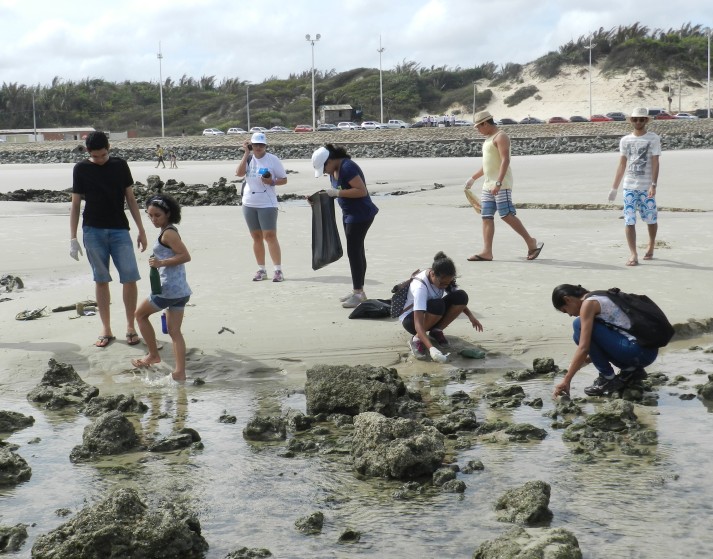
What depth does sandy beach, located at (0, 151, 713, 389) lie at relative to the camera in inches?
297

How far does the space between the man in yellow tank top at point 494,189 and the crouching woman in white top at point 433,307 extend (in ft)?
10.3

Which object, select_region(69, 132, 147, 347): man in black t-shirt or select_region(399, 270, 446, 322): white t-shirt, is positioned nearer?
select_region(399, 270, 446, 322): white t-shirt

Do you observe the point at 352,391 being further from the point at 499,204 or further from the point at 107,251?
the point at 499,204

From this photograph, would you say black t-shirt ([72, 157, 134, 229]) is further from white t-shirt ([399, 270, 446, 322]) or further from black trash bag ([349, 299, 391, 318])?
white t-shirt ([399, 270, 446, 322])

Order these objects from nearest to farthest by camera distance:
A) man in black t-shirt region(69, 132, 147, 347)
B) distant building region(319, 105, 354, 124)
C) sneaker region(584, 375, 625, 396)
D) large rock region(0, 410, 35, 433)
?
large rock region(0, 410, 35, 433)
sneaker region(584, 375, 625, 396)
man in black t-shirt region(69, 132, 147, 347)
distant building region(319, 105, 354, 124)

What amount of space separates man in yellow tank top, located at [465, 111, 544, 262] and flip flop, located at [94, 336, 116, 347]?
4363 millimetres

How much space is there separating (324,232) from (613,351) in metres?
3.49

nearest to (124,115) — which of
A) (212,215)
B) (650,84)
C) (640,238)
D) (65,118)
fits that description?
(65,118)

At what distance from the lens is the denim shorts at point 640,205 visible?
33.0 ft

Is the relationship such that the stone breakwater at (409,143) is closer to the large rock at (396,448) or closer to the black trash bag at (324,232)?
the black trash bag at (324,232)

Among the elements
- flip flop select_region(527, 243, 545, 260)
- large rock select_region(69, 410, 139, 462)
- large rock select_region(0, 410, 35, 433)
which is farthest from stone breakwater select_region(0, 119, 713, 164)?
large rock select_region(69, 410, 139, 462)

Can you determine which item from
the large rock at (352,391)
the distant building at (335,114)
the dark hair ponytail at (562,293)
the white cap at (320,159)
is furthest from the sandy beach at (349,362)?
the distant building at (335,114)

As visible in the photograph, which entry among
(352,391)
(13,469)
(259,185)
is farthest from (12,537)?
(259,185)

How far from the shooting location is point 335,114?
8581 centimetres
